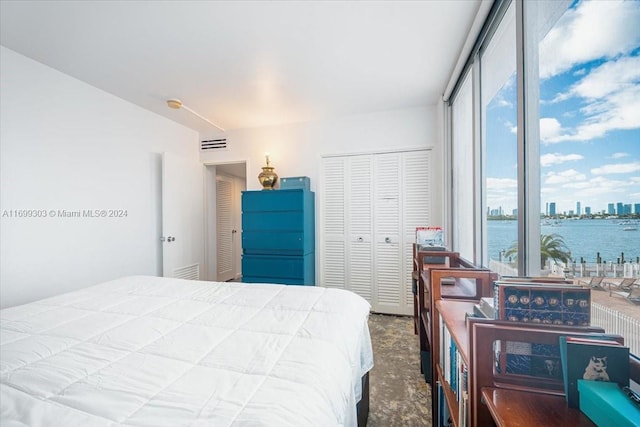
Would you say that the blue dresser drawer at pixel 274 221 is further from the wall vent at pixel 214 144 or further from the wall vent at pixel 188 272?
the wall vent at pixel 214 144

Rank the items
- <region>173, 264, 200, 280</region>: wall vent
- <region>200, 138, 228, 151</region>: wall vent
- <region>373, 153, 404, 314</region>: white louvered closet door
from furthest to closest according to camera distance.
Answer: <region>200, 138, 228, 151</region>: wall vent → <region>173, 264, 200, 280</region>: wall vent → <region>373, 153, 404, 314</region>: white louvered closet door

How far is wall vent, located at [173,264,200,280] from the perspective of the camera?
10.8 feet

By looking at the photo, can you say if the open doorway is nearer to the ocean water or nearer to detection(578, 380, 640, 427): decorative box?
the ocean water

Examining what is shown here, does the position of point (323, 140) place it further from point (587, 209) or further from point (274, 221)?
point (587, 209)

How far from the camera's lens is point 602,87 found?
75cm

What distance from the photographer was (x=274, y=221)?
309 centimetres

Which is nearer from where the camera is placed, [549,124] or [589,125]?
[589,125]

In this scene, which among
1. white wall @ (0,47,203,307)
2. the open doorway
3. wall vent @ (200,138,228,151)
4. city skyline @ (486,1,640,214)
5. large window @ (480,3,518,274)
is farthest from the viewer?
the open doorway

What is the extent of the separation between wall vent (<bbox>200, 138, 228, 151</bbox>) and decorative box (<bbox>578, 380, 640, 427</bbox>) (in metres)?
4.02

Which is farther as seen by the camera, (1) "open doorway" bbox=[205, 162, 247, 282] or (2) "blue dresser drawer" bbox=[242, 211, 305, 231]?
(1) "open doorway" bbox=[205, 162, 247, 282]

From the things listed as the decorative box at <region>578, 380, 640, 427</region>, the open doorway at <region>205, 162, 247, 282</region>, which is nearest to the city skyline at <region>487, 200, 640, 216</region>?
the decorative box at <region>578, 380, 640, 427</region>

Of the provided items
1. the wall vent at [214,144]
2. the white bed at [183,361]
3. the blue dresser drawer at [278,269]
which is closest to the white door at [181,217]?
the wall vent at [214,144]

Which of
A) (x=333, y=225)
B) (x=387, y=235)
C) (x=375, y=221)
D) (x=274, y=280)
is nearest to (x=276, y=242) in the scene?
(x=274, y=280)

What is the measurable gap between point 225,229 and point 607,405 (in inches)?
190
